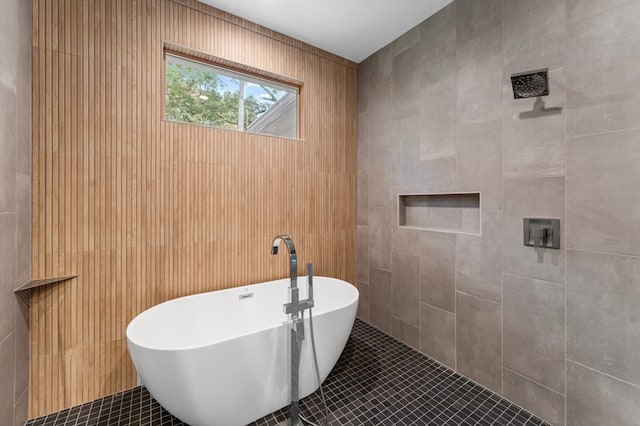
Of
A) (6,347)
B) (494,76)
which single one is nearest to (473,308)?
(494,76)

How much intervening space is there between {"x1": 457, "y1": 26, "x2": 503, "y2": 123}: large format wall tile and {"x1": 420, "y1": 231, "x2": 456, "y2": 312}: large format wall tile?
91 cm

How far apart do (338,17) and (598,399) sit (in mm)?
3018

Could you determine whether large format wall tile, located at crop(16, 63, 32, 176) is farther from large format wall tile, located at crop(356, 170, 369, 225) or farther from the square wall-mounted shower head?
the square wall-mounted shower head

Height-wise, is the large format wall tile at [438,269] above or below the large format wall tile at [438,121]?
below

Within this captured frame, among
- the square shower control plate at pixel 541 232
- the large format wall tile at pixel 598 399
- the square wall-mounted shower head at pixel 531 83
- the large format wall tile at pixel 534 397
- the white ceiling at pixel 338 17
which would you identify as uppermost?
the white ceiling at pixel 338 17

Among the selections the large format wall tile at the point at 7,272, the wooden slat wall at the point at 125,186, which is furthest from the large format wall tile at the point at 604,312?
the large format wall tile at the point at 7,272

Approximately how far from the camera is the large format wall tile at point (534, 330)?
1553mm

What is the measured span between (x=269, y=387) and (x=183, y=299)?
88 cm

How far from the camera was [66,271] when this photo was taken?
170 centimetres

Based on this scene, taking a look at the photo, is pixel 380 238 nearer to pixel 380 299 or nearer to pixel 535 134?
pixel 380 299

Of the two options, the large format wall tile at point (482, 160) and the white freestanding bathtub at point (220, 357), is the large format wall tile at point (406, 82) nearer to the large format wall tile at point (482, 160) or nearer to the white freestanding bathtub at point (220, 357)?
the large format wall tile at point (482, 160)

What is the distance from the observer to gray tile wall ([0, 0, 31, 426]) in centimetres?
131

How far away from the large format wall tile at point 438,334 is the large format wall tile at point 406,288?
8 cm

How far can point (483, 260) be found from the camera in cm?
189
